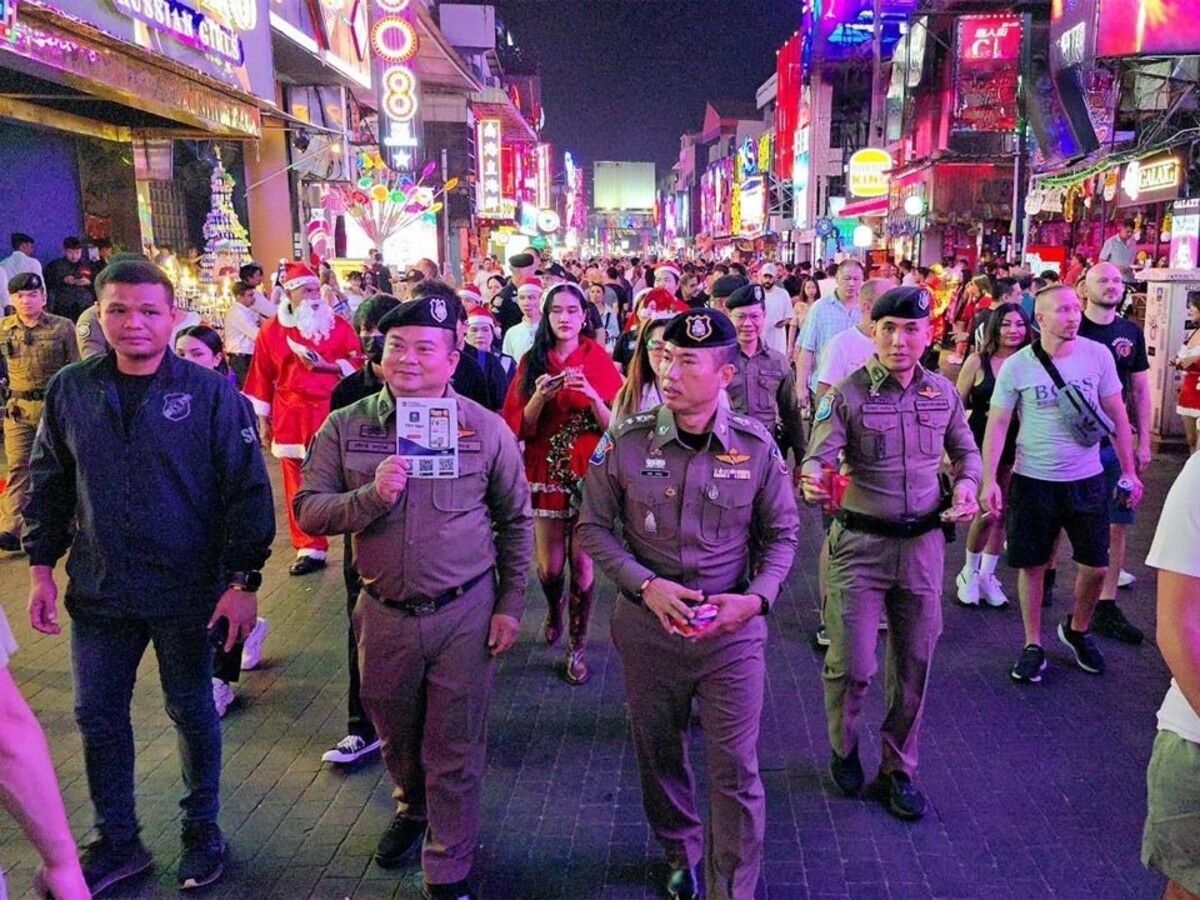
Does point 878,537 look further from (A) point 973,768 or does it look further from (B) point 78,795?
(B) point 78,795

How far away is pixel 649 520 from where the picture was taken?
3.23 m

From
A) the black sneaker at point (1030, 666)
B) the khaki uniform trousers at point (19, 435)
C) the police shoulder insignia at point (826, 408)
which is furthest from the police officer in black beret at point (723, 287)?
the khaki uniform trousers at point (19, 435)

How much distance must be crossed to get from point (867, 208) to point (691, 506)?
3289 centimetres

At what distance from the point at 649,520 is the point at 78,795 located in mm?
3092

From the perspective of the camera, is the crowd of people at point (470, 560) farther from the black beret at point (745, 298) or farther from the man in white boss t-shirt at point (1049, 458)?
the black beret at point (745, 298)

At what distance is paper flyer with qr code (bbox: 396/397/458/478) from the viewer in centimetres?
309

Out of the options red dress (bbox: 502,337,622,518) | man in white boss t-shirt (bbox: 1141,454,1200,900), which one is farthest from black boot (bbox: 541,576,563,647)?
man in white boss t-shirt (bbox: 1141,454,1200,900)

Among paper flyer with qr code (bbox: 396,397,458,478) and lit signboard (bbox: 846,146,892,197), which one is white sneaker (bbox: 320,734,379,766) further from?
lit signboard (bbox: 846,146,892,197)

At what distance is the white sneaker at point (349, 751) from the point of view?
177 inches

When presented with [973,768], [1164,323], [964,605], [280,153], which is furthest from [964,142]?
[973,768]

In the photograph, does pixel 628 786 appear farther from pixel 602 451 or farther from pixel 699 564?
pixel 602 451

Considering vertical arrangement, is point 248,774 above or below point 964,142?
below

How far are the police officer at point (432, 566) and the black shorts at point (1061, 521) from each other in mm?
3214

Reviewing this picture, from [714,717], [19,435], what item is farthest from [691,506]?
[19,435]
